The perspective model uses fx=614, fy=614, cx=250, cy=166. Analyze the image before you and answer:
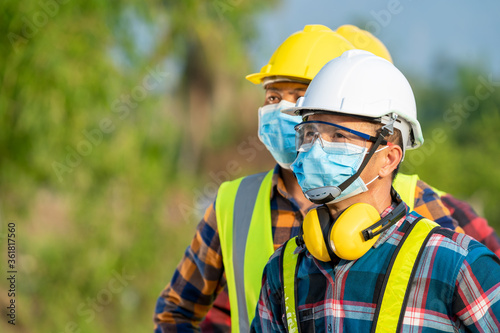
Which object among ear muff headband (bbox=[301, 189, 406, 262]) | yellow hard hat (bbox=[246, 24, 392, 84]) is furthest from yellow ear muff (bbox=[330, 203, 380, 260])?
yellow hard hat (bbox=[246, 24, 392, 84])

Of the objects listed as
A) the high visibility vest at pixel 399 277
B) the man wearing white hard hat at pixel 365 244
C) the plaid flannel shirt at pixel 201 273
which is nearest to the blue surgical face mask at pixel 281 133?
the plaid flannel shirt at pixel 201 273

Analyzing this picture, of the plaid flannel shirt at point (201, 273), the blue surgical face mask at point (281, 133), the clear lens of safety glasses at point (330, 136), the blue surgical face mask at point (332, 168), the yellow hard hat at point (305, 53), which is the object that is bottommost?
the plaid flannel shirt at point (201, 273)

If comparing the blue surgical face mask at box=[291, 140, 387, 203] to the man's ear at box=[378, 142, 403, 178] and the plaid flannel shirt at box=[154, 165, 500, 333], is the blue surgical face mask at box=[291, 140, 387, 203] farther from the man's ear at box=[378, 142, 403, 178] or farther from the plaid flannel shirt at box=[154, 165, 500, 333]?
the plaid flannel shirt at box=[154, 165, 500, 333]

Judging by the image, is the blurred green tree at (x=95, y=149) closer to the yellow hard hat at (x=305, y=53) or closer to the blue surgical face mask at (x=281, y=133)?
the yellow hard hat at (x=305, y=53)

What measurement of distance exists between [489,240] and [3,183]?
540 cm

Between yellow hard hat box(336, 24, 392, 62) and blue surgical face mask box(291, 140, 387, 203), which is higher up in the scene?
yellow hard hat box(336, 24, 392, 62)

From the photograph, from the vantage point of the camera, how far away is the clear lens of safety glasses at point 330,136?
1.90 metres

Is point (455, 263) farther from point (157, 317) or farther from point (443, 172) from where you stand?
point (443, 172)

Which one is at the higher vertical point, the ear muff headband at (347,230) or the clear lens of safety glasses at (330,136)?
the clear lens of safety glasses at (330,136)

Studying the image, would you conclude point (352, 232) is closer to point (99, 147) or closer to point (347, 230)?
point (347, 230)

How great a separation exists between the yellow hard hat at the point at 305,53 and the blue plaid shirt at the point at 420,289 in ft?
3.42

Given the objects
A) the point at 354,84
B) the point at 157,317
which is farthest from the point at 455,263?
the point at 157,317

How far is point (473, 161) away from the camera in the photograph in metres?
30.5

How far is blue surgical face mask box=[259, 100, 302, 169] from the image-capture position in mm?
2680
